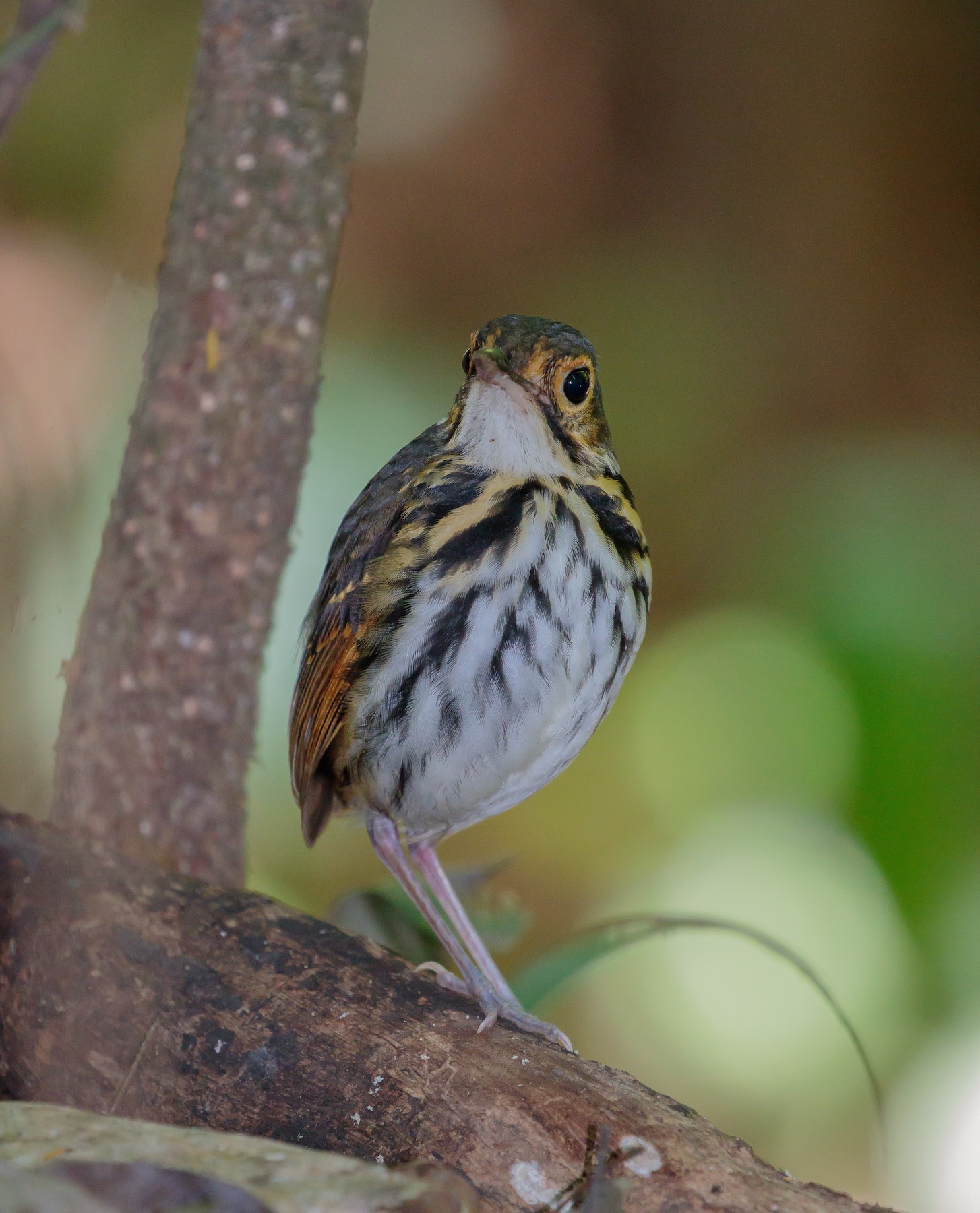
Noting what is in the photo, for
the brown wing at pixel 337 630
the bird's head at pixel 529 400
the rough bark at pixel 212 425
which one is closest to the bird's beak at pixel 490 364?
the bird's head at pixel 529 400

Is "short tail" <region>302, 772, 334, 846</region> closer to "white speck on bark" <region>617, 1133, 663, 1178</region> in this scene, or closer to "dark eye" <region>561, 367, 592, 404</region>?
"dark eye" <region>561, 367, 592, 404</region>

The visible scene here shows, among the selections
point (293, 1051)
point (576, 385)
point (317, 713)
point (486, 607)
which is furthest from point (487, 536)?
point (293, 1051)

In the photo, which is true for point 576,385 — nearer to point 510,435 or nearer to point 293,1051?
point 510,435

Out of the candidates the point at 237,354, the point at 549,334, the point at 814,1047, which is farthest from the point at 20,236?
the point at 814,1047

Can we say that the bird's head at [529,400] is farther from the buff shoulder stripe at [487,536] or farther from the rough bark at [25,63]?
the rough bark at [25,63]

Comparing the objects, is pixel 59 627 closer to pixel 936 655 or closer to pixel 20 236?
pixel 20 236

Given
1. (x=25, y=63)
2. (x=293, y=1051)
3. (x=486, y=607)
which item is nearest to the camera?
(x=293, y=1051)
